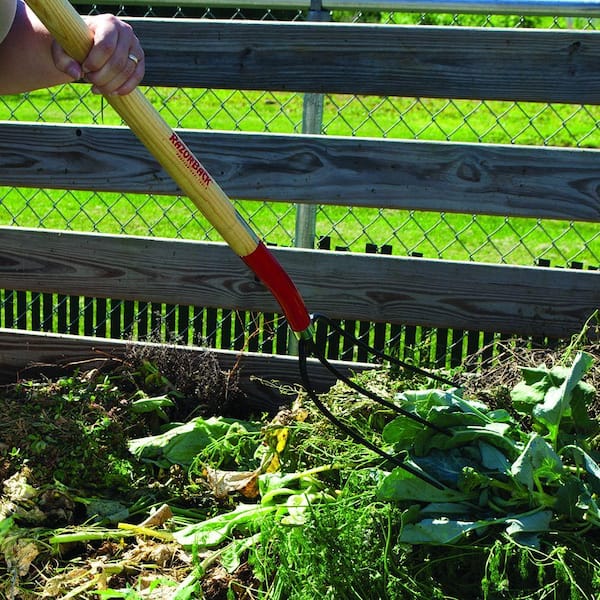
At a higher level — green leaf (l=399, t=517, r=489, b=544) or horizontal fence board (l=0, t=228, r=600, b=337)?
horizontal fence board (l=0, t=228, r=600, b=337)

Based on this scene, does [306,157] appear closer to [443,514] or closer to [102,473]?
[102,473]

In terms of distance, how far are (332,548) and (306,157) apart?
1.90 meters

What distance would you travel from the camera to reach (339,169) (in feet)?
12.7

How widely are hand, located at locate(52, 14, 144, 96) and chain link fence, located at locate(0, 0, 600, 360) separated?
6.07 ft

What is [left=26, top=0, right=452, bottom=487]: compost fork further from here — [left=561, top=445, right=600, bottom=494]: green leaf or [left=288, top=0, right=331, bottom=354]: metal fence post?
[left=288, top=0, right=331, bottom=354]: metal fence post

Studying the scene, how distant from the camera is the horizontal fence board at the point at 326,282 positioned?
12.6 feet

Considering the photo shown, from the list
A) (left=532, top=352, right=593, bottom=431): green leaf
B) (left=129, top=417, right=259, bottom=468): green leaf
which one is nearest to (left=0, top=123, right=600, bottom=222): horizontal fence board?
(left=129, top=417, right=259, bottom=468): green leaf

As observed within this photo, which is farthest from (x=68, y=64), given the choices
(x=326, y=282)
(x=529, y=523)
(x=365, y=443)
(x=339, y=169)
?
(x=326, y=282)

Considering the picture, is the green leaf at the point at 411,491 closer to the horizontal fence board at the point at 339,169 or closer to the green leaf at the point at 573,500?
the green leaf at the point at 573,500

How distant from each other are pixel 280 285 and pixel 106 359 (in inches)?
65.0

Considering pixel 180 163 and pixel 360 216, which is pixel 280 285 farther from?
pixel 360 216

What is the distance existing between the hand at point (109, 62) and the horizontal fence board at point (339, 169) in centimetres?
172

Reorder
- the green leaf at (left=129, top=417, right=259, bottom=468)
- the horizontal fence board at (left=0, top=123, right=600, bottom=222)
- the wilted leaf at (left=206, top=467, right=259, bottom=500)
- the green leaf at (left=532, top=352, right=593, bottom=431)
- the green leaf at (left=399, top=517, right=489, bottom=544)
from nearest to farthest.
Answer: the green leaf at (left=399, top=517, right=489, bottom=544) → the green leaf at (left=532, top=352, right=593, bottom=431) → the wilted leaf at (left=206, top=467, right=259, bottom=500) → the green leaf at (left=129, top=417, right=259, bottom=468) → the horizontal fence board at (left=0, top=123, right=600, bottom=222)

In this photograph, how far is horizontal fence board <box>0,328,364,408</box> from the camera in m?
4.06
